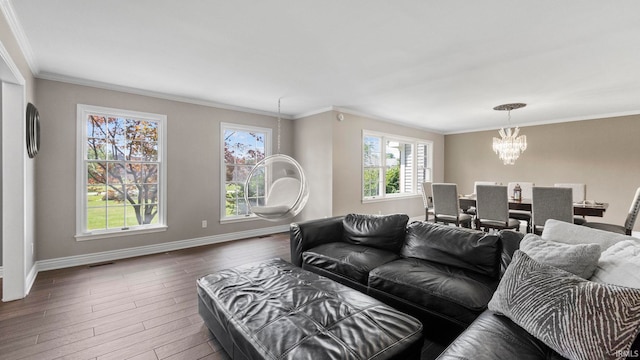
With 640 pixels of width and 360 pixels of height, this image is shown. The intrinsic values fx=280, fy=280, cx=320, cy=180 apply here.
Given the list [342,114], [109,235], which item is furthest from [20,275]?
[342,114]

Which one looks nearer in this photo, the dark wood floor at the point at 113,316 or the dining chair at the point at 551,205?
the dark wood floor at the point at 113,316

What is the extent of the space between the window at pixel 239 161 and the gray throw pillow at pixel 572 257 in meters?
4.45

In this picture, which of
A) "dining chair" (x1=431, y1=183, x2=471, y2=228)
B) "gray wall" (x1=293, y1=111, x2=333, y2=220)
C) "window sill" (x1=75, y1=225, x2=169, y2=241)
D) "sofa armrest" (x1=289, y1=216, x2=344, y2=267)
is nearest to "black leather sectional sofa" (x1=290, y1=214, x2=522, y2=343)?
"sofa armrest" (x1=289, y1=216, x2=344, y2=267)

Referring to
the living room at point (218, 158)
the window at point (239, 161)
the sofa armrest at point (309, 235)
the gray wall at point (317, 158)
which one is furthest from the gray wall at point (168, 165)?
the sofa armrest at point (309, 235)

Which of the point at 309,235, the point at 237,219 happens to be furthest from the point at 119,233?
the point at 309,235

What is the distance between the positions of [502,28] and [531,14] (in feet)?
0.74

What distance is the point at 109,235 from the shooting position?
387 centimetres

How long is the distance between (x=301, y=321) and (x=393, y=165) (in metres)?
5.45

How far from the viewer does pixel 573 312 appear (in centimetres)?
114

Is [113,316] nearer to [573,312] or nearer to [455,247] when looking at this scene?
[455,247]

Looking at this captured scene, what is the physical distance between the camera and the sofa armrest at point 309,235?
2.96 meters

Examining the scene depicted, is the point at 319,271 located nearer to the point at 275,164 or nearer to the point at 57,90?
the point at 275,164

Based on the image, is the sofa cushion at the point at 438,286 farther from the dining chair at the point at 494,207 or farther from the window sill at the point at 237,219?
the window sill at the point at 237,219

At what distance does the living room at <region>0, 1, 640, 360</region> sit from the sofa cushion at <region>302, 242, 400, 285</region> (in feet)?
7.16
